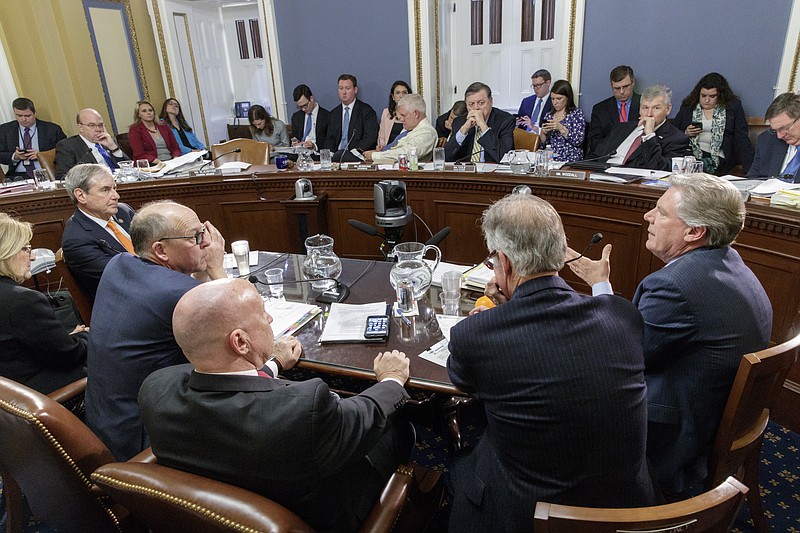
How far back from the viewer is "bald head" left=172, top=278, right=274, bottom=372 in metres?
1.08

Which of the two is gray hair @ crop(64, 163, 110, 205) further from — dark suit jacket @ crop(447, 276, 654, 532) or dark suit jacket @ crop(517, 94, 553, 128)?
dark suit jacket @ crop(517, 94, 553, 128)

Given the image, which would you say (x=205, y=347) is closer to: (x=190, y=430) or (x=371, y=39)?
(x=190, y=430)

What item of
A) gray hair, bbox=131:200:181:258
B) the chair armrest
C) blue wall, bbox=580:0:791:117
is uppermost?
blue wall, bbox=580:0:791:117

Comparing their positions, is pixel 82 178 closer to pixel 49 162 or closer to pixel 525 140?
pixel 49 162

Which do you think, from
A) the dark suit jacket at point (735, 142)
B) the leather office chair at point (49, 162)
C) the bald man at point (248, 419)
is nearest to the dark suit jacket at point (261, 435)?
the bald man at point (248, 419)

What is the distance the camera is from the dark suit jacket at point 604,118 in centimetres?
453

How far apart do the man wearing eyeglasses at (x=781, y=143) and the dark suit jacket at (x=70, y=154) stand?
15.4ft

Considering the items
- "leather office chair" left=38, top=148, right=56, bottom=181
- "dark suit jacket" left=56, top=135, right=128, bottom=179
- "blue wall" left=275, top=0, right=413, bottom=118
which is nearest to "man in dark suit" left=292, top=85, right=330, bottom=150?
"blue wall" left=275, top=0, right=413, bottom=118

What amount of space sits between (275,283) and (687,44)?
14.0 ft

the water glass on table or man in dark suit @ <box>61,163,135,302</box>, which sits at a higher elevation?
man in dark suit @ <box>61,163,135,302</box>

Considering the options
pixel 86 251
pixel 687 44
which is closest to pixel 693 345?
pixel 86 251

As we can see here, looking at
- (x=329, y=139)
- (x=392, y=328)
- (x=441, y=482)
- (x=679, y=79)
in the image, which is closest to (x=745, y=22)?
(x=679, y=79)

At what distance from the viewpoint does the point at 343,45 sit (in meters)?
5.91

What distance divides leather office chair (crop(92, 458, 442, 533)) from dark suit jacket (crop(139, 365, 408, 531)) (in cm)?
9
